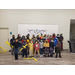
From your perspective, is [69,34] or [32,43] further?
[69,34]

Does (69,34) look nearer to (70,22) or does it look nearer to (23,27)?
(70,22)

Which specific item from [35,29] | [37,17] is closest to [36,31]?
[35,29]

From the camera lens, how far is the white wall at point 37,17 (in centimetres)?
788

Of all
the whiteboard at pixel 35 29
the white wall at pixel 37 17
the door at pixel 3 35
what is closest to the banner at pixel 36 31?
the whiteboard at pixel 35 29

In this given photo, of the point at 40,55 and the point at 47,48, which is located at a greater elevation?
the point at 47,48

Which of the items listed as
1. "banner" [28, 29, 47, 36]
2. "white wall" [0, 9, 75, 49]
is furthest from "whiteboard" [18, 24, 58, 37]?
"white wall" [0, 9, 75, 49]

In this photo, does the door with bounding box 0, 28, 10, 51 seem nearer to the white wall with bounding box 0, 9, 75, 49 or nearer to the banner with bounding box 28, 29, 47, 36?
the white wall with bounding box 0, 9, 75, 49

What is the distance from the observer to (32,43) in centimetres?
533

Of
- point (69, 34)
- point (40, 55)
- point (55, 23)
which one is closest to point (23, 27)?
point (55, 23)

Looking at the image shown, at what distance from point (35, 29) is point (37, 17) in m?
1.17

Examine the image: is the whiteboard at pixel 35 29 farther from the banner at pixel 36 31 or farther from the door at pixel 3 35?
the door at pixel 3 35

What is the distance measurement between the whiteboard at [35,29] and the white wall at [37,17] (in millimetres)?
379

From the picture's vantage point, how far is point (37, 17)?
802 centimetres

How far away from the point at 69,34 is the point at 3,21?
21.1 feet
